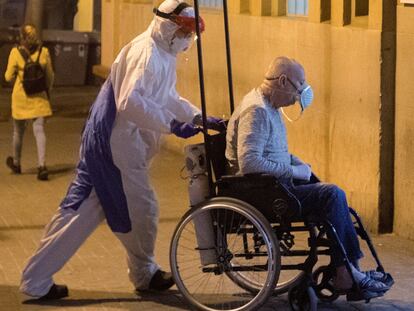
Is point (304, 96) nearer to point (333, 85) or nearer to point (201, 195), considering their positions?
point (201, 195)

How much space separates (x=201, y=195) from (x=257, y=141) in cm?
50

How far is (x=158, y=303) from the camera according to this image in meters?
7.37

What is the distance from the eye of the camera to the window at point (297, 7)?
10.9 meters

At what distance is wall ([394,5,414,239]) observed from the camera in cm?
895

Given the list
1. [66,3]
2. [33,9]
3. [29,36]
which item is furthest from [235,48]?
[66,3]

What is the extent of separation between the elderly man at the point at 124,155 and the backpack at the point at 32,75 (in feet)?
15.0

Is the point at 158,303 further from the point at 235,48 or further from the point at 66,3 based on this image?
the point at 66,3

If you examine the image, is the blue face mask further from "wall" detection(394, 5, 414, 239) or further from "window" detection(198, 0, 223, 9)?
"window" detection(198, 0, 223, 9)

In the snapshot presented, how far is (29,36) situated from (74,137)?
3310 mm

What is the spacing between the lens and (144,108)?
7.00m

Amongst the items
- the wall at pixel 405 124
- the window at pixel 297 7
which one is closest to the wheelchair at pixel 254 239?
the wall at pixel 405 124

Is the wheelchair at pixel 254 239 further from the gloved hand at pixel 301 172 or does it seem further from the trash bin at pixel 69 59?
the trash bin at pixel 69 59

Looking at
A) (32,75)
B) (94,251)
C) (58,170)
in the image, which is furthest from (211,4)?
(94,251)

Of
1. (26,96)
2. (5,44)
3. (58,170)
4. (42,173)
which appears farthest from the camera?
(5,44)
